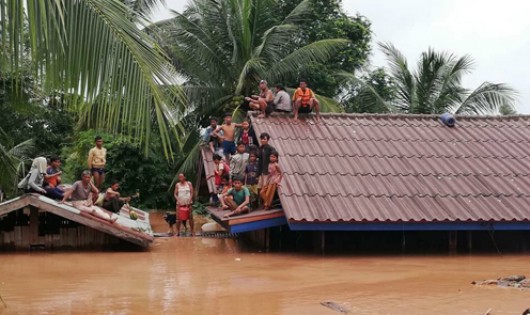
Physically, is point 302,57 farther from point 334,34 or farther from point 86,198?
point 86,198

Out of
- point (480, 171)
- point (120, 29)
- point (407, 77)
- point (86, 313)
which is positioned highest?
point (407, 77)

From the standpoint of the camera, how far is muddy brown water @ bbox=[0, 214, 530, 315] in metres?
8.05

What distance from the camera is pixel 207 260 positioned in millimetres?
12109

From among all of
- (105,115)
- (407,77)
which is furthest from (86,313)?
(407,77)

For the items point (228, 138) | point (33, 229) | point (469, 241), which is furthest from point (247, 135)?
point (469, 241)

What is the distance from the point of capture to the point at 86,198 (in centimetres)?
1328

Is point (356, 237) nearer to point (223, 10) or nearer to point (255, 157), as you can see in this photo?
point (255, 157)

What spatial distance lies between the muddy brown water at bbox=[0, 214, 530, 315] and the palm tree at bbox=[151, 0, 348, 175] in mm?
9179

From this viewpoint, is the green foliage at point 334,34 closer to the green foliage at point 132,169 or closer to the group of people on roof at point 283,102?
the green foliage at point 132,169

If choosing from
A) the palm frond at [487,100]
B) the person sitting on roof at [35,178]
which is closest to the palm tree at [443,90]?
the palm frond at [487,100]

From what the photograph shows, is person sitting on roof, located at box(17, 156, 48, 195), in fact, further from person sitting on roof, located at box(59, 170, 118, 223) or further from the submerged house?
the submerged house

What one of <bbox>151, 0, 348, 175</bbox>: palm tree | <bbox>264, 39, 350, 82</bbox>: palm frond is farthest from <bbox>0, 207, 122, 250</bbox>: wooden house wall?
<bbox>264, 39, 350, 82</bbox>: palm frond

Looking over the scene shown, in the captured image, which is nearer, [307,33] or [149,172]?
[149,172]

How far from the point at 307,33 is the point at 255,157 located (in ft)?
41.1
